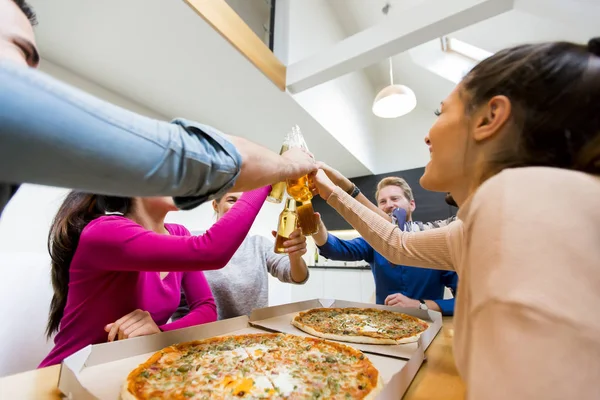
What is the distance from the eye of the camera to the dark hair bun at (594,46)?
1.30 ft

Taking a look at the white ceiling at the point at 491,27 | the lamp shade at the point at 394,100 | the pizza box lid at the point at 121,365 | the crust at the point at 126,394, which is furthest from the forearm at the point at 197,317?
the lamp shade at the point at 394,100

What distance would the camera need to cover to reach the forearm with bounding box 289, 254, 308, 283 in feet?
4.18

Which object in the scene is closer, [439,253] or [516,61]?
[516,61]

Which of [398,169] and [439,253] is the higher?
[398,169]

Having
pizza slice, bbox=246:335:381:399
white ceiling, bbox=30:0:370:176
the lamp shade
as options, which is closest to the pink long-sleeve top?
pizza slice, bbox=246:335:381:399

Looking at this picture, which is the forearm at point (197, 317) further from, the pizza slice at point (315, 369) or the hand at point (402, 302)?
the hand at point (402, 302)

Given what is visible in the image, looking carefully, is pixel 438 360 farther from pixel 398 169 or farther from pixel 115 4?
pixel 398 169

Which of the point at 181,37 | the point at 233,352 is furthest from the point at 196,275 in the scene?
the point at 181,37

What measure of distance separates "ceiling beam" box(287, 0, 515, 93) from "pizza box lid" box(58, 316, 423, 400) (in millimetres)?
1683

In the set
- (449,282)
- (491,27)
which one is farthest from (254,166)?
(491,27)

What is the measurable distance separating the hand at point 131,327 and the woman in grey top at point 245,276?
1.59 ft

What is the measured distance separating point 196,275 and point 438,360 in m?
0.87

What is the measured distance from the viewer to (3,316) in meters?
1.22

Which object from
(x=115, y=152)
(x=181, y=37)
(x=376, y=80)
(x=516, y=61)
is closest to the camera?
(x=115, y=152)
